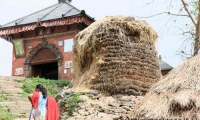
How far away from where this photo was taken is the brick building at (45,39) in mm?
20572

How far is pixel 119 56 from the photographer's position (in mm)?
9945

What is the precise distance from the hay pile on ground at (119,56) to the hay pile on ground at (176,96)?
4306 mm

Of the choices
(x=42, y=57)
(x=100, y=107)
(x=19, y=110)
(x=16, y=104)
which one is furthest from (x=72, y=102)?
(x=42, y=57)

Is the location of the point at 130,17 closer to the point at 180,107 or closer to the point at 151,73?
the point at 151,73

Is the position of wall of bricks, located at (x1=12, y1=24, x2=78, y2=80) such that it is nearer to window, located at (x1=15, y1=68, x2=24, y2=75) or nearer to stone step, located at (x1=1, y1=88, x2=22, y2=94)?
window, located at (x1=15, y1=68, x2=24, y2=75)

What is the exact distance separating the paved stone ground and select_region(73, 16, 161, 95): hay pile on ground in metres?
1.88

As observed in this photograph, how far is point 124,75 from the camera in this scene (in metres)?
9.75

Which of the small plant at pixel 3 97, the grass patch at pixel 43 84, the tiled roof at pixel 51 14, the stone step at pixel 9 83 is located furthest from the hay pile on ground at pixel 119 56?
the tiled roof at pixel 51 14

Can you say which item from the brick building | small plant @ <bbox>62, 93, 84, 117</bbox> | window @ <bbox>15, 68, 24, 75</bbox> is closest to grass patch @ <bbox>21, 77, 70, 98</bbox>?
the brick building

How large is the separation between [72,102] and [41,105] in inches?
87.0

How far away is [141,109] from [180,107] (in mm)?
610

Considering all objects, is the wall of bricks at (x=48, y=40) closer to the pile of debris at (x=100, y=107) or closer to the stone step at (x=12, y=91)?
the stone step at (x=12, y=91)

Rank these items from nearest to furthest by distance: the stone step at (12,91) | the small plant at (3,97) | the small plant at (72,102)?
the small plant at (72,102), the small plant at (3,97), the stone step at (12,91)

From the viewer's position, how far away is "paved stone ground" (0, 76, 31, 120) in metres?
10.8
